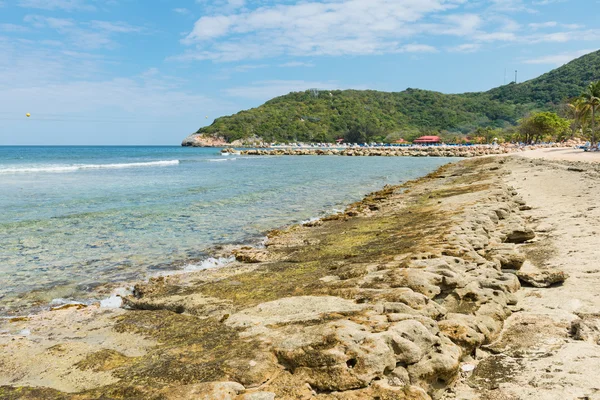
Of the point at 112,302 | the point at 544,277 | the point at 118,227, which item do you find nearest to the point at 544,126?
the point at 118,227

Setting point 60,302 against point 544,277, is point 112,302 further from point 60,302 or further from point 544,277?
point 544,277

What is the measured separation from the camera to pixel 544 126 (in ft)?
295

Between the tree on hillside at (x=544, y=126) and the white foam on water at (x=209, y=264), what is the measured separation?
93742mm

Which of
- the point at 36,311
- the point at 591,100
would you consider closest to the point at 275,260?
the point at 36,311

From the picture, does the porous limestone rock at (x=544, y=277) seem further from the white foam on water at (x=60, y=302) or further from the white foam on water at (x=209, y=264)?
the white foam on water at (x=60, y=302)

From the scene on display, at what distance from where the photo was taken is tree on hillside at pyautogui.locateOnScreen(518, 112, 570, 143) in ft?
289

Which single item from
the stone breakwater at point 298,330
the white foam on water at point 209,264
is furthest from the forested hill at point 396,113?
the stone breakwater at point 298,330

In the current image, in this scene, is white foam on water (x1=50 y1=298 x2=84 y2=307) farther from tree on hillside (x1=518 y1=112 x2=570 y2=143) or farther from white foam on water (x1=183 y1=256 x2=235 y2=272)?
tree on hillside (x1=518 y1=112 x2=570 y2=143)

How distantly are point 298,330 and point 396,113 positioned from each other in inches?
7371

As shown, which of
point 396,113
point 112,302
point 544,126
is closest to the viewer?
point 112,302

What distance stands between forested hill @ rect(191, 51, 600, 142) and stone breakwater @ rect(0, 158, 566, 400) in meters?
148

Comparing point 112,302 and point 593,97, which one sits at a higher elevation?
point 593,97

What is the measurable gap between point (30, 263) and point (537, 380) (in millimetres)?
10855

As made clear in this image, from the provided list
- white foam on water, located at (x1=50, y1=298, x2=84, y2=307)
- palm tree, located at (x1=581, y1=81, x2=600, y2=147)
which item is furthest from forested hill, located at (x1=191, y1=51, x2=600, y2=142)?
white foam on water, located at (x1=50, y1=298, x2=84, y2=307)
